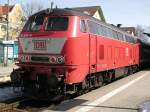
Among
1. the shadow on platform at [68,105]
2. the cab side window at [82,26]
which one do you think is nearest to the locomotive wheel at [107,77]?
the cab side window at [82,26]

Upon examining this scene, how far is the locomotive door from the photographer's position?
14.8 metres

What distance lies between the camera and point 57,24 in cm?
1382

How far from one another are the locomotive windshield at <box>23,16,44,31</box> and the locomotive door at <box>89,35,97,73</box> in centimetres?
203

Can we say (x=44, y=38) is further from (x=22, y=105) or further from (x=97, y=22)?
(x=97, y=22)

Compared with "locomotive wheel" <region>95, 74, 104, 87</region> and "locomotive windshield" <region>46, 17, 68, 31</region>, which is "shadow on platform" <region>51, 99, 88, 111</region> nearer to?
"locomotive windshield" <region>46, 17, 68, 31</region>

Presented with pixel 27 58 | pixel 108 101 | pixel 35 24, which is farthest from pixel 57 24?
pixel 108 101

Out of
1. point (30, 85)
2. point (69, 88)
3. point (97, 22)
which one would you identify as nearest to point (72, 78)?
point (69, 88)

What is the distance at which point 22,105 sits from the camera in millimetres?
13422

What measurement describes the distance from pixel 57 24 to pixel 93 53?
2175 millimetres

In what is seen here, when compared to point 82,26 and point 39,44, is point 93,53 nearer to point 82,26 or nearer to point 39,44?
point 82,26

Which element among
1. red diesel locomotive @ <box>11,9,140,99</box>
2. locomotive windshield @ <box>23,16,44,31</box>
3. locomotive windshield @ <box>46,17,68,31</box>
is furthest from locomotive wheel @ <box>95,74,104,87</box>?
locomotive windshield @ <box>23,16,44,31</box>

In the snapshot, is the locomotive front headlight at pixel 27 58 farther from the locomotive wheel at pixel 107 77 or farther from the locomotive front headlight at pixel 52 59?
the locomotive wheel at pixel 107 77

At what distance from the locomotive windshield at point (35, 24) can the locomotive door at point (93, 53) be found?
2.03 m

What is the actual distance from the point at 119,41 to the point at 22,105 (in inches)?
361
